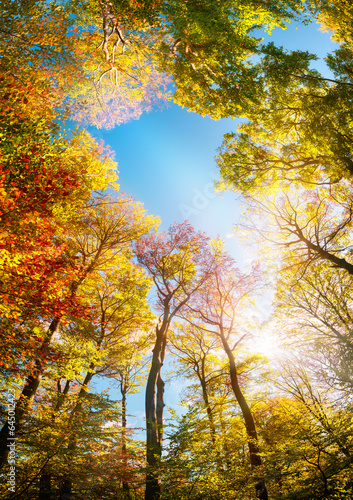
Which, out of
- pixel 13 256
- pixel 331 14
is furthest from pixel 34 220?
pixel 331 14

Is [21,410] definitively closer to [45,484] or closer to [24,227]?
[45,484]

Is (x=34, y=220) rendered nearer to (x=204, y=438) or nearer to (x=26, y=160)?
(x=26, y=160)

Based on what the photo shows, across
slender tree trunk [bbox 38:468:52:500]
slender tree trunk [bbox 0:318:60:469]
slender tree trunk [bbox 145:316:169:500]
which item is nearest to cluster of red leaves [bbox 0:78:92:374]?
slender tree trunk [bbox 0:318:60:469]

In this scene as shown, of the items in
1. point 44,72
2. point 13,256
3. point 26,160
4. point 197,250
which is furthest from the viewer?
point 197,250

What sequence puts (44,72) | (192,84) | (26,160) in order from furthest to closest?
(192,84), (44,72), (26,160)

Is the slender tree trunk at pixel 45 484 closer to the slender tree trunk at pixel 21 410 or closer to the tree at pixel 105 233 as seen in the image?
the slender tree trunk at pixel 21 410

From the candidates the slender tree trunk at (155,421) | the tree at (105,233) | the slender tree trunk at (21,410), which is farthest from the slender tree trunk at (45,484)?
the tree at (105,233)

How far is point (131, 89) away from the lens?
966 cm

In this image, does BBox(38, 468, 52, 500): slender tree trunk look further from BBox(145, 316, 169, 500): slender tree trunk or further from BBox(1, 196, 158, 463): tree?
BBox(1, 196, 158, 463): tree

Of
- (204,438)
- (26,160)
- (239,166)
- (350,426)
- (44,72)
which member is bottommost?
(204,438)

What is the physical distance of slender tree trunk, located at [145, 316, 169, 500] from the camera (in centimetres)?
541

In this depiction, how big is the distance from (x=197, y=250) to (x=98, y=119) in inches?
291

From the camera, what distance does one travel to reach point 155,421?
6.89m

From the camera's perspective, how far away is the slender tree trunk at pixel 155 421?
5.41 metres
